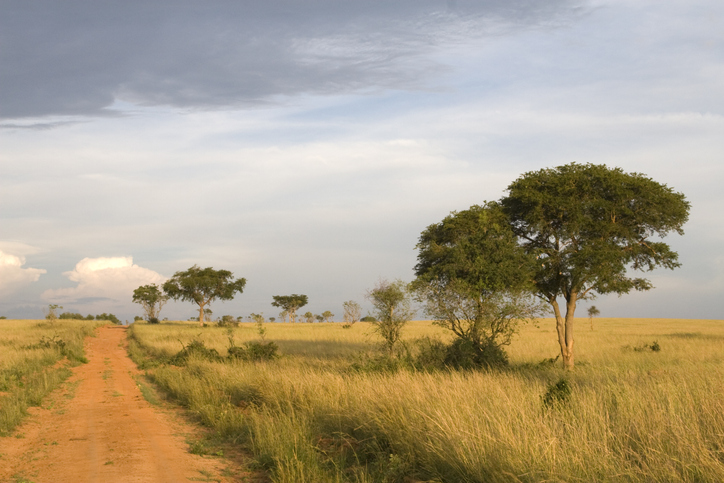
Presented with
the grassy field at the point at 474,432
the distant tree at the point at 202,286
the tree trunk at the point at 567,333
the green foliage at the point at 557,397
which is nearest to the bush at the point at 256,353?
the grassy field at the point at 474,432

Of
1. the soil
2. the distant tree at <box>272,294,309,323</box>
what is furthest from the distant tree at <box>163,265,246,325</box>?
the soil

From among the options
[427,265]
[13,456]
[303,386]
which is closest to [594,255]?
[427,265]

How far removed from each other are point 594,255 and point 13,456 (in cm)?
1824

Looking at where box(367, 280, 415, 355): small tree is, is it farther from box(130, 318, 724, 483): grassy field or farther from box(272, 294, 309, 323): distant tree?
box(272, 294, 309, 323): distant tree

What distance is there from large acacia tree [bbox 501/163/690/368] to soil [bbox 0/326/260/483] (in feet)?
48.1

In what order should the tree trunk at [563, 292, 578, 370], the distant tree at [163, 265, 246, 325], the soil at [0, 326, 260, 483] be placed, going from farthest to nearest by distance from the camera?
1. the distant tree at [163, 265, 246, 325]
2. the tree trunk at [563, 292, 578, 370]
3. the soil at [0, 326, 260, 483]

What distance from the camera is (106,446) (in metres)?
9.29

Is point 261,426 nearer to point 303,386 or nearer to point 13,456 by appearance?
point 303,386

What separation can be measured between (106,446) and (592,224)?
17981 mm

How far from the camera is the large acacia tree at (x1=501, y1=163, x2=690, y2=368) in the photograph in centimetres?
1970

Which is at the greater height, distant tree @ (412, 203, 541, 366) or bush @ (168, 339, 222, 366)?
distant tree @ (412, 203, 541, 366)

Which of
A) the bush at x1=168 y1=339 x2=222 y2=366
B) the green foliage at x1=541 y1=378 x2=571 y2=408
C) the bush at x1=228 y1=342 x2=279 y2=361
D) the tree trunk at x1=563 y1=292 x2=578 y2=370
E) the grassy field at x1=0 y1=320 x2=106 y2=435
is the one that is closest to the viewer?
the green foliage at x1=541 y1=378 x2=571 y2=408

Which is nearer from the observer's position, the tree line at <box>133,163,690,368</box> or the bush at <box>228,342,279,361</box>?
the tree line at <box>133,163,690,368</box>

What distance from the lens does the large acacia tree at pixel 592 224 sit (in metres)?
19.7
